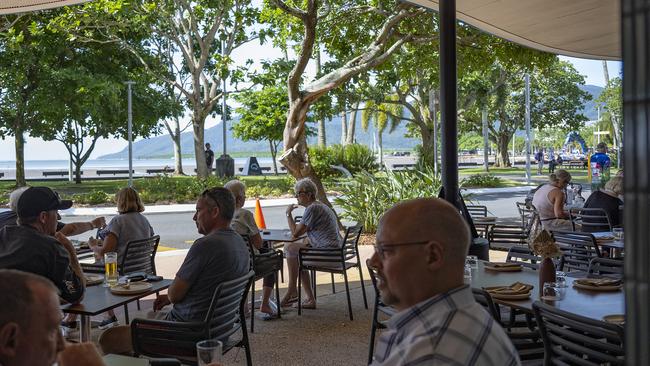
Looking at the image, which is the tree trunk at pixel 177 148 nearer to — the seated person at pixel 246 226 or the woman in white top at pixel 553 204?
the woman in white top at pixel 553 204

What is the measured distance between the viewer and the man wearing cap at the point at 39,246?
4008 mm

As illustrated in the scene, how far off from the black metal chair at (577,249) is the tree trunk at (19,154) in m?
21.7

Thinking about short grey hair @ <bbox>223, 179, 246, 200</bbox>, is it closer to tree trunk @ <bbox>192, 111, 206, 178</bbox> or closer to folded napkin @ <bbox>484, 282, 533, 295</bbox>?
folded napkin @ <bbox>484, 282, 533, 295</bbox>

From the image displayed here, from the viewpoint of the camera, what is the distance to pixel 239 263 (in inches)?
177

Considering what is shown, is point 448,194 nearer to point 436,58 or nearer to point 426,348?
point 426,348

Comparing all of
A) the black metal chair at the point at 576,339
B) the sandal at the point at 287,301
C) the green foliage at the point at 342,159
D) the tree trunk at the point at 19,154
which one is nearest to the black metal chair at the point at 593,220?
the sandal at the point at 287,301

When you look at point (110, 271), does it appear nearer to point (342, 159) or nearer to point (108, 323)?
point (108, 323)

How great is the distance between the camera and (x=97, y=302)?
433 centimetres

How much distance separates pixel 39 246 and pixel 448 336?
3030mm

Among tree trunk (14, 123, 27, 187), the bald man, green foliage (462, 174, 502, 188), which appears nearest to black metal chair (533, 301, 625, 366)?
the bald man

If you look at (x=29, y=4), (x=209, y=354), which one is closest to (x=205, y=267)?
(x=209, y=354)

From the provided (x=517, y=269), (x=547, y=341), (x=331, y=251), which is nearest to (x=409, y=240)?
(x=547, y=341)

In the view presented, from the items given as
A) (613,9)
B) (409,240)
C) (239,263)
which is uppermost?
(613,9)

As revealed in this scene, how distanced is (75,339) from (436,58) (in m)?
12.3
